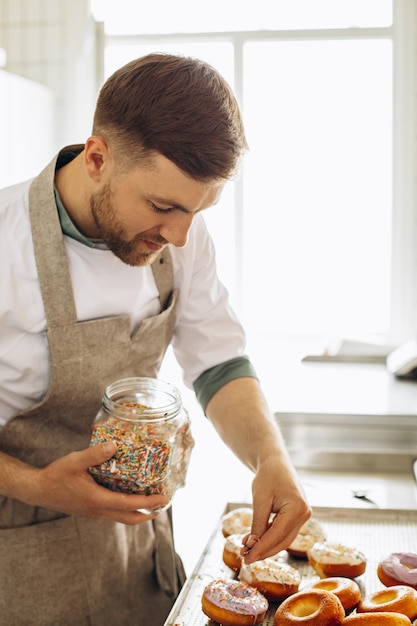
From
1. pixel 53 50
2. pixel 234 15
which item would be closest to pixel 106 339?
pixel 53 50

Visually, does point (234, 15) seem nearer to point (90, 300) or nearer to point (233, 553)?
point (90, 300)

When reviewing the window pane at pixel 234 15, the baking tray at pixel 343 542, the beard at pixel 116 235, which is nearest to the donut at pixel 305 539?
the baking tray at pixel 343 542

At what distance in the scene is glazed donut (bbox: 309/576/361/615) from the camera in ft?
3.65

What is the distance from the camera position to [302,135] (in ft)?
13.7

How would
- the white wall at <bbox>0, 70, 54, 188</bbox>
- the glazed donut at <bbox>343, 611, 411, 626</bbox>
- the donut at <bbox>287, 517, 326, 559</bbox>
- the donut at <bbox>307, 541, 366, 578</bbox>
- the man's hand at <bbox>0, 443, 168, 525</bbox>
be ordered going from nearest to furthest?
Result: the glazed donut at <bbox>343, 611, 411, 626</bbox> < the man's hand at <bbox>0, 443, 168, 525</bbox> < the donut at <bbox>307, 541, 366, 578</bbox> < the donut at <bbox>287, 517, 326, 559</bbox> < the white wall at <bbox>0, 70, 54, 188</bbox>

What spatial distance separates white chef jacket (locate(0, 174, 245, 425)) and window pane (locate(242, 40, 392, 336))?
102 inches

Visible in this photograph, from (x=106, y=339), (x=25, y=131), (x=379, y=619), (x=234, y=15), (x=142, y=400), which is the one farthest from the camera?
(x=234, y=15)

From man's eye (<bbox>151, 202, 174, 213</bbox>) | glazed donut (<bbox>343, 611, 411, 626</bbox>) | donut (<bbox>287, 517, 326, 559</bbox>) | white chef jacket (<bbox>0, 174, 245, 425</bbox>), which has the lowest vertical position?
donut (<bbox>287, 517, 326, 559</bbox>)

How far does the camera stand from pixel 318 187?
4.22 metres

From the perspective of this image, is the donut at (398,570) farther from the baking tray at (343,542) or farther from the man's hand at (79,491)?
the man's hand at (79,491)

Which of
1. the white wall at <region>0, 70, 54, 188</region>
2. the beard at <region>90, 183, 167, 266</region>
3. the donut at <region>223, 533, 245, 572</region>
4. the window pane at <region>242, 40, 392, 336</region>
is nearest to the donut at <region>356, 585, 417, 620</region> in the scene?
the donut at <region>223, 533, 245, 572</region>

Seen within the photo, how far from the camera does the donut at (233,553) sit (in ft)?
4.16

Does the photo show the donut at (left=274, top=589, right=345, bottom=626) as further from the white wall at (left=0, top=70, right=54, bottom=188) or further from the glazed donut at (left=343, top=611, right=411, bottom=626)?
the white wall at (left=0, top=70, right=54, bottom=188)

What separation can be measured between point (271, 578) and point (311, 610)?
11cm
